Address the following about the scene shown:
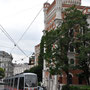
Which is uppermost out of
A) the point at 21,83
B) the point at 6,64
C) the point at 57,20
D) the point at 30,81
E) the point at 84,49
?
the point at 57,20

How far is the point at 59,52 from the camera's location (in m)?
29.8

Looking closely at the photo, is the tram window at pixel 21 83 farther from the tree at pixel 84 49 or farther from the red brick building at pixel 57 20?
the red brick building at pixel 57 20

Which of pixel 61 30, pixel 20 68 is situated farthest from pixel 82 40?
pixel 20 68

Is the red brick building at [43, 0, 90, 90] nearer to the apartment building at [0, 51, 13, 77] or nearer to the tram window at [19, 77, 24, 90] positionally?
the tram window at [19, 77, 24, 90]

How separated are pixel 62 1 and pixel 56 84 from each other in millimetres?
16652

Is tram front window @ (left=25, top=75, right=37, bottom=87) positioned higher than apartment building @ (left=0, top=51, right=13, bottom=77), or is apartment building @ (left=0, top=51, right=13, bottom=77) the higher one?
apartment building @ (left=0, top=51, right=13, bottom=77)

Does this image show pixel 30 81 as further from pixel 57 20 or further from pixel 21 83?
pixel 57 20

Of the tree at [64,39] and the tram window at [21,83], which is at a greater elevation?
the tree at [64,39]

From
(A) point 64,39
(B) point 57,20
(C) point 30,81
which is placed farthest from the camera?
(B) point 57,20

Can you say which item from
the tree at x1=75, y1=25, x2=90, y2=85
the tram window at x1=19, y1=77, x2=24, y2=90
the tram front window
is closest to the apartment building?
the tree at x1=75, y1=25, x2=90, y2=85

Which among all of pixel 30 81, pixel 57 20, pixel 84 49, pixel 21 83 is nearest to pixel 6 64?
pixel 57 20

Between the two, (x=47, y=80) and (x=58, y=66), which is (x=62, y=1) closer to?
(x=47, y=80)

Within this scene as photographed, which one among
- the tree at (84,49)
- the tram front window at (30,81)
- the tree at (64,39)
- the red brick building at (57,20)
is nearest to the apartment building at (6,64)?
the red brick building at (57,20)

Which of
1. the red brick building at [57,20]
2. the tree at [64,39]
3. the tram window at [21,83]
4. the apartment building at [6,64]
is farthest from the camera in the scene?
the apartment building at [6,64]
